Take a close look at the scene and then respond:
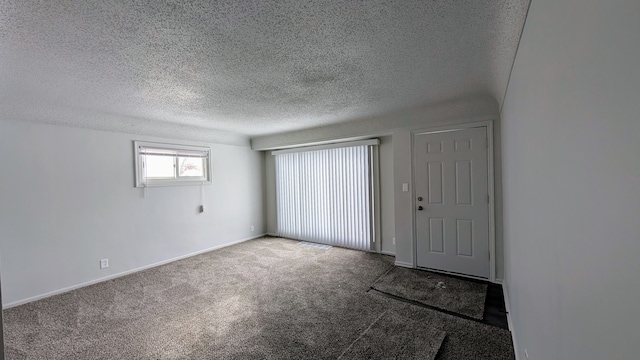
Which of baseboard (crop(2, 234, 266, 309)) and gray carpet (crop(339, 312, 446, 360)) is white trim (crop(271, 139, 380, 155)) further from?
gray carpet (crop(339, 312, 446, 360))

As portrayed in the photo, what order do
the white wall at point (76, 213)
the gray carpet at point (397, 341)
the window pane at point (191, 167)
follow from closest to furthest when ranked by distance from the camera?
the gray carpet at point (397, 341)
the white wall at point (76, 213)
the window pane at point (191, 167)

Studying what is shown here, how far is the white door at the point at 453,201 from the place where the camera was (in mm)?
3240

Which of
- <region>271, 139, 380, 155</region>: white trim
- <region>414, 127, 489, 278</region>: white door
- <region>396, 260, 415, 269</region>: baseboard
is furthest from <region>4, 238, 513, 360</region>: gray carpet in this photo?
<region>271, 139, 380, 155</region>: white trim

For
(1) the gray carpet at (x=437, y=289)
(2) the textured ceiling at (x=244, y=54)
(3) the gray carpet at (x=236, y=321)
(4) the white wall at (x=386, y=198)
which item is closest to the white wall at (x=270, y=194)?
(3) the gray carpet at (x=236, y=321)

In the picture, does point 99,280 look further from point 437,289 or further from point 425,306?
point 437,289

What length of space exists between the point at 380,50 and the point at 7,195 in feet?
13.8

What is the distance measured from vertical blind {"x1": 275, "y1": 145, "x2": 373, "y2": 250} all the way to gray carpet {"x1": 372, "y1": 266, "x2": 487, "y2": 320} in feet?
4.00

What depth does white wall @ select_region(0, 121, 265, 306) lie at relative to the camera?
293 centimetres

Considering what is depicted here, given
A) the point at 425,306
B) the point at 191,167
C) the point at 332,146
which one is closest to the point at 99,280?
the point at 191,167

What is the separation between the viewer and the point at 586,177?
64 cm

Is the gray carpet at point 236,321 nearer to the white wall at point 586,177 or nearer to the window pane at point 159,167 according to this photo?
the white wall at point 586,177

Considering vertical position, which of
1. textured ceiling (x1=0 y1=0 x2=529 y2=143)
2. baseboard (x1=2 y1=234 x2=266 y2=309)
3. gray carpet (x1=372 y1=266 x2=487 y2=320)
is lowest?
gray carpet (x1=372 y1=266 x2=487 y2=320)

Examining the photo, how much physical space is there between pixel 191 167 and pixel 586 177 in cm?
501

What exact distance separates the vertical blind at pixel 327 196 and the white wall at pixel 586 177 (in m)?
3.38
